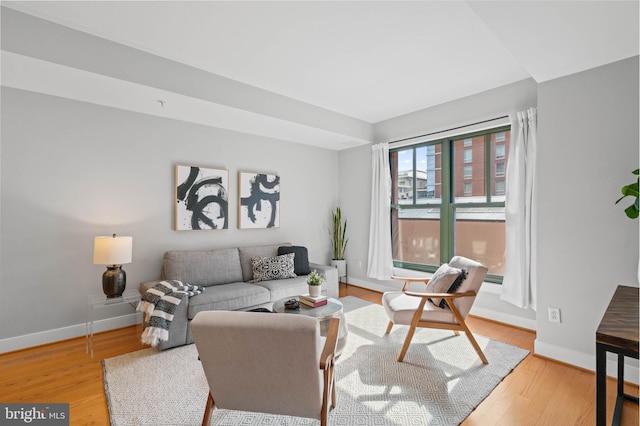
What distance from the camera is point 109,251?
2824 mm

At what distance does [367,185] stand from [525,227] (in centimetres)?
235

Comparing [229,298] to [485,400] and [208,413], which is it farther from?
[485,400]

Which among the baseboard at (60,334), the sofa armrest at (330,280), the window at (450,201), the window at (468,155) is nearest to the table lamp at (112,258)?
the baseboard at (60,334)

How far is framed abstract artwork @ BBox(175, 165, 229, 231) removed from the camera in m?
3.73

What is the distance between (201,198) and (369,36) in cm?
272

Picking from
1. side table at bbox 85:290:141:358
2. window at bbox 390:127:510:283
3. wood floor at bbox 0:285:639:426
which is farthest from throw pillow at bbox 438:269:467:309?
side table at bbox 85:290:141:358

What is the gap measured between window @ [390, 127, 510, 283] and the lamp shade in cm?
363

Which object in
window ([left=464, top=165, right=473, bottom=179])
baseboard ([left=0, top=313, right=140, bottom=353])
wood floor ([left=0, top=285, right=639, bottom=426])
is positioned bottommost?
wood floor ([left=0, top=285, right=639, bottom=426])

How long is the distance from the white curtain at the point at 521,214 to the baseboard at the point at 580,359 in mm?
570

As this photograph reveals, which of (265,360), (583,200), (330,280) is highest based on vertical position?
(583,200)

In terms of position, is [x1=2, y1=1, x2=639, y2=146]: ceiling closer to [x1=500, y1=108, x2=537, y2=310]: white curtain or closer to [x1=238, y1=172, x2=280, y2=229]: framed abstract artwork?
[x1=500, y1=108, x2=537, y2=310]: white curtain

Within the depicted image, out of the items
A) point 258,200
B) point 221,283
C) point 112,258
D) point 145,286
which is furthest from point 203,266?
point 258,200

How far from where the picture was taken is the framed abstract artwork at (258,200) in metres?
4.27

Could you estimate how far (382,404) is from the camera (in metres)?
2.01
